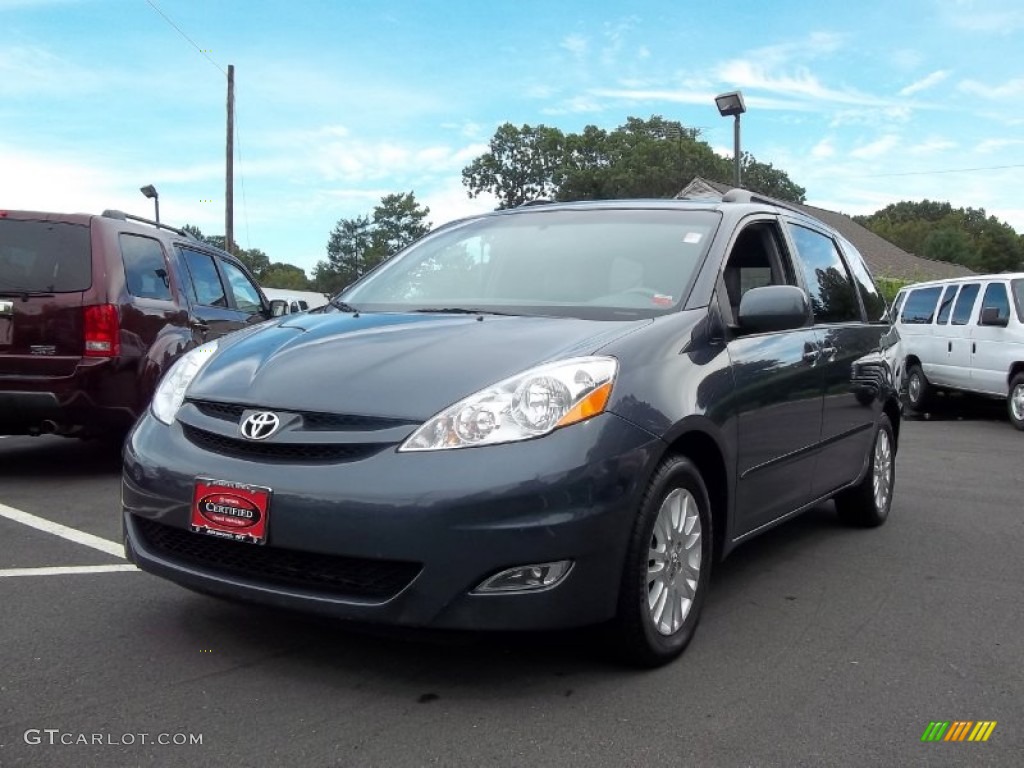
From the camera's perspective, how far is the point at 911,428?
11586 mm

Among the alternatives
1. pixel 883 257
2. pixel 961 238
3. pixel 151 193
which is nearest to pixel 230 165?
pixel 151 193

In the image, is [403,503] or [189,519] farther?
[189,519]

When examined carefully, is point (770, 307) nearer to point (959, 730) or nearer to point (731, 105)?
point (959, 730)

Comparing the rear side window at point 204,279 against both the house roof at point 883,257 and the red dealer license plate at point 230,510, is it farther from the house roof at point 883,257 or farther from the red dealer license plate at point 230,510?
the house roof at point 883,257

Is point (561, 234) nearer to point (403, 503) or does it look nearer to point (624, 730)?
point (403, 503)

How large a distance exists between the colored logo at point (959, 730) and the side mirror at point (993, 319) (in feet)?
32.3

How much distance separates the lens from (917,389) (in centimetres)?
1359

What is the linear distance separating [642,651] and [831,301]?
8.85 feet

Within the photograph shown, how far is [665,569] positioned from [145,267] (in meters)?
5.08

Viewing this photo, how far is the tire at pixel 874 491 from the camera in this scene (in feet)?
18.0

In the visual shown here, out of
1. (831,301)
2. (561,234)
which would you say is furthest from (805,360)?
(561,234)

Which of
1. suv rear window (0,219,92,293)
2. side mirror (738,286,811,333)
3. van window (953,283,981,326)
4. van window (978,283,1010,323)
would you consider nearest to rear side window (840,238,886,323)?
side mirror (738,286,811,333)

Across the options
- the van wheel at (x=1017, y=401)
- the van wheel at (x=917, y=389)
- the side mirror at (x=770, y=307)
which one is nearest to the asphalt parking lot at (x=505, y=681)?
the side mirror at (x=770, y=307)

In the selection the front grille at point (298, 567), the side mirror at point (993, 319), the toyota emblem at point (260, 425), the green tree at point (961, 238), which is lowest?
the front grille at point (298, 567)
